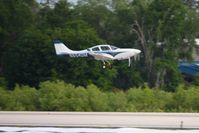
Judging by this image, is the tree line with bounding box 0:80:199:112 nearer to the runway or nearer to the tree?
the runway

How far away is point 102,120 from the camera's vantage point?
15836mm

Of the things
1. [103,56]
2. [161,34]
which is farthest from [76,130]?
[161,34]

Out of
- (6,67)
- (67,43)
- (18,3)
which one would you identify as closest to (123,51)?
(67,43)

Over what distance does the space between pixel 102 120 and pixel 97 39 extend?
23.1 metres

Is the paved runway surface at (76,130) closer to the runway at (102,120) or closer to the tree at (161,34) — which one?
the runway at (102,120)

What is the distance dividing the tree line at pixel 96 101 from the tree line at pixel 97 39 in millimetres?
15131

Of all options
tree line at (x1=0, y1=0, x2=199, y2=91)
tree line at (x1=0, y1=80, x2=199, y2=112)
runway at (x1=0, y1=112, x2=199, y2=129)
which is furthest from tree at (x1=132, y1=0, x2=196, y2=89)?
runway at (x1=0, y1=112, x2=199, y2=129)

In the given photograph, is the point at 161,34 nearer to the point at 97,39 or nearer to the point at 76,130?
the point at 97,39

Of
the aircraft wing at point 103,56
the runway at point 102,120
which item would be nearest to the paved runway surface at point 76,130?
the runway at point 102,120

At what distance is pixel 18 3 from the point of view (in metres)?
44.3

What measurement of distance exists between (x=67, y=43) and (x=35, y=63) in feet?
9.95

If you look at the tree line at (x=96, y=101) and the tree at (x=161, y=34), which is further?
the tree at (x=161, y=34)

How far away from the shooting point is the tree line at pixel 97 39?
125ft

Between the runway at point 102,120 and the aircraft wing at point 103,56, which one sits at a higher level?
the runway at point 102,120
